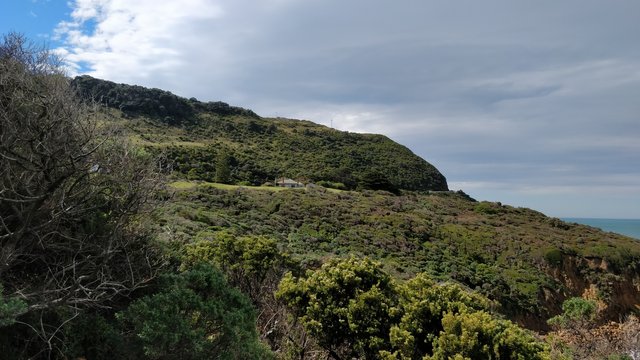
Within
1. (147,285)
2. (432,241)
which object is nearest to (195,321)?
(147,285)

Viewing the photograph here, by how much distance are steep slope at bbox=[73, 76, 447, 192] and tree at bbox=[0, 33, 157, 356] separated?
40.9 metres

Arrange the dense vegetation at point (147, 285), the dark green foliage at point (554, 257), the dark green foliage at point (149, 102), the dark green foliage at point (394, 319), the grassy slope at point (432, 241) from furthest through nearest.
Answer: the dark green foliage at point (149, 102), the dark green foliage at point (554, 257), the grassy slope at point (432, 241), the dark green foliage at point (394, 319), the dense vegetation at point (147, 285)

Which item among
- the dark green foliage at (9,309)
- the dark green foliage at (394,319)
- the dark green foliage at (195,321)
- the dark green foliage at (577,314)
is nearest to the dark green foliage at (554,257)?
the dark green foliage at (577,314)

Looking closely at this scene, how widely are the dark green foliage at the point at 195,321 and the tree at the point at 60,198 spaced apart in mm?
472

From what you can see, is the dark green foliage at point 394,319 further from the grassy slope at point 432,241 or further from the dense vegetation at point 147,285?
the grassy slope at point 432,241

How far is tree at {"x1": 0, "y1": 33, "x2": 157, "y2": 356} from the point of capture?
237 inches

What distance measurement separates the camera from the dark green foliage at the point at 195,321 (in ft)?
19.2

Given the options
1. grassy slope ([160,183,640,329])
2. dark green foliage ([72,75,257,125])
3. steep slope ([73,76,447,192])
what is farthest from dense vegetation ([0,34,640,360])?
dark green foliage ([72,75,257,125])

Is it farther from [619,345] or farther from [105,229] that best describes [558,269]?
[105,229]

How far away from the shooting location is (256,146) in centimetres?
7438

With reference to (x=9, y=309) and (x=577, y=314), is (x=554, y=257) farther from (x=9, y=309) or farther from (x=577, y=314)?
(x=9, y=309)

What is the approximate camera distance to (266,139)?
80312 mm

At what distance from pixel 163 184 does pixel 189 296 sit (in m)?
2.43

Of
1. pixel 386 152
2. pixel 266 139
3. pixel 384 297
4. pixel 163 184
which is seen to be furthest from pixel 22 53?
pixel 386 152
